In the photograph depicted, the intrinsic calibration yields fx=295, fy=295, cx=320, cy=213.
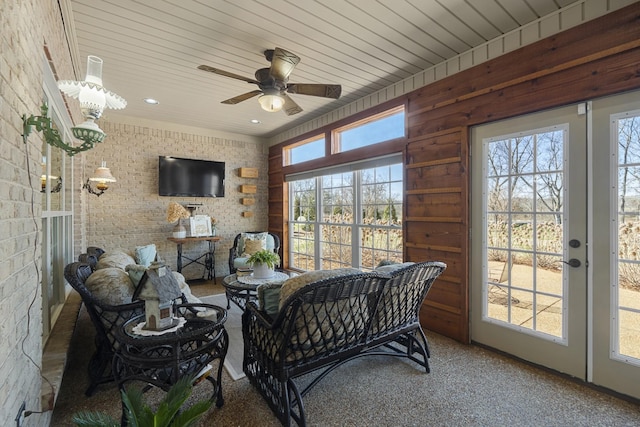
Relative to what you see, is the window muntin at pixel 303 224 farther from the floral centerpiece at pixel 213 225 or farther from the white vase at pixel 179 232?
the white vase at pixel 179 232

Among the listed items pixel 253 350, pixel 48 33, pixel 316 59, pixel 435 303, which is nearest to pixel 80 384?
pixel 253 350

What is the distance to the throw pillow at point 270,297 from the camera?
193cm

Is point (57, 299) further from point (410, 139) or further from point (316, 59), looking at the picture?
point (410, 139)

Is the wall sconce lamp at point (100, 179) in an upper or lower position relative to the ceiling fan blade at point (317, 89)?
lower

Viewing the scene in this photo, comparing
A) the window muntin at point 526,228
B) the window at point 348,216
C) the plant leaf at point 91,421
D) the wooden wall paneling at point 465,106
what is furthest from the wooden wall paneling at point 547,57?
the plant leaf at point 91,421

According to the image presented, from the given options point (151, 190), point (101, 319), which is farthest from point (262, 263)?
point (151, 190)

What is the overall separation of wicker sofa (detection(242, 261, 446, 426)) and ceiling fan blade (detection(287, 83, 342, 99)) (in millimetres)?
1622

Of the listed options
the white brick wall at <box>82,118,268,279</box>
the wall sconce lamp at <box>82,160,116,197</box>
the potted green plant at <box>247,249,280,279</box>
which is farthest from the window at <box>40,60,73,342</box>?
the potted green plant at <box>247,249,280,279</box>

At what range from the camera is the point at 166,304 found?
1831 mm

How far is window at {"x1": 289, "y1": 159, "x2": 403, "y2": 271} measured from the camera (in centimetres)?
388

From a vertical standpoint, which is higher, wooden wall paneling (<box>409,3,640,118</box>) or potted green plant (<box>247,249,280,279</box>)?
wooden wall paneling (<box>409,3,640,118</box>)

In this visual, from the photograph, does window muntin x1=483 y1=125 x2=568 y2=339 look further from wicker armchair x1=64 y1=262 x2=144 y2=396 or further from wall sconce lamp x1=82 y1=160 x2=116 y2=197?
wall sconce lamp x1=82 y1=160 x2=116 y2=197

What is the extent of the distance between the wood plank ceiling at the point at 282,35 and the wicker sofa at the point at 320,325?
199 centimetres

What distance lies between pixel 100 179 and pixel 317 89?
330 centimetres
